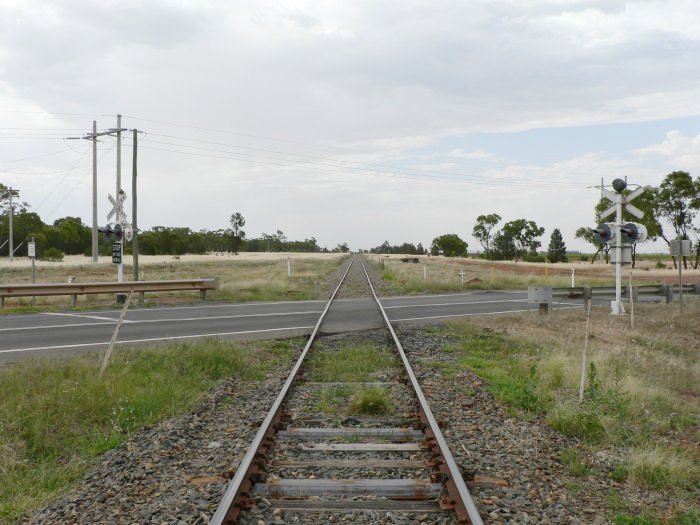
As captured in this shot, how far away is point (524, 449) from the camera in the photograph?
20.6 ft

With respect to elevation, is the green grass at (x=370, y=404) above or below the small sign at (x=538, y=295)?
below

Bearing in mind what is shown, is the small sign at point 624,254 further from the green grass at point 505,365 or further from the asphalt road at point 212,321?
the green grass at point 505,365

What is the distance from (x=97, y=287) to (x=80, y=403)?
51.8 feet

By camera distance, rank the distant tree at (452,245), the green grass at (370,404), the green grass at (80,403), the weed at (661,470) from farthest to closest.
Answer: the distant tree at (452,245) → the green grass at (370,404) → the green grass at (80,403) → the weed at (661,470)

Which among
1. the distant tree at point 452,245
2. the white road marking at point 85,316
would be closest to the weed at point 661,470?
the white road marking at point 85,316

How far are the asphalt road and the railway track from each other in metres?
6.92

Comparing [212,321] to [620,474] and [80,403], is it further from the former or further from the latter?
[620,474]

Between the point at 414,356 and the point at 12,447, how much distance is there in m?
7.12

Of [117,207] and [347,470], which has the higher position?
[117,207]

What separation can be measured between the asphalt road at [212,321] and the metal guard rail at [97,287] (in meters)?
1.21

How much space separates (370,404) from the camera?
24.5ft

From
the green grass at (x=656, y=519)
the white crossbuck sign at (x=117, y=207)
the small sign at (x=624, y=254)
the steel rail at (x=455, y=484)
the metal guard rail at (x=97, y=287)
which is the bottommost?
the green grass at (x=656, y=519)

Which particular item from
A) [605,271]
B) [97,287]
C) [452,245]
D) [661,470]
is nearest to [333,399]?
[661,470]

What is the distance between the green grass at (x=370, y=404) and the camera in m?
7.46
